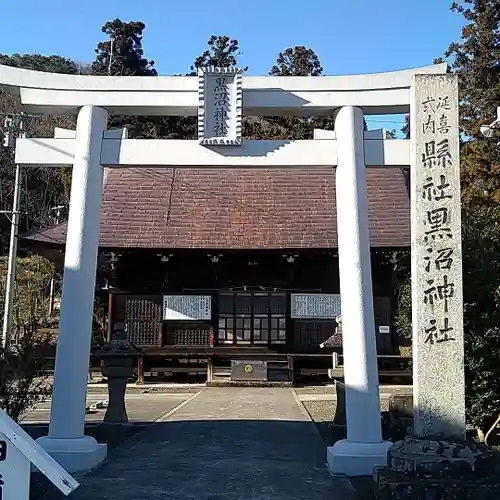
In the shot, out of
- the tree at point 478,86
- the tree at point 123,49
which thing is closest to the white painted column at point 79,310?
the tree at point 478,86

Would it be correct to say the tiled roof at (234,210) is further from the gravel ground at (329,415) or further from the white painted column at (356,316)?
the white painted column at (356,316)

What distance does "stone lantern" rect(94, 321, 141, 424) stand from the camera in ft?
35.1

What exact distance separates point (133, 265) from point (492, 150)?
15114mm

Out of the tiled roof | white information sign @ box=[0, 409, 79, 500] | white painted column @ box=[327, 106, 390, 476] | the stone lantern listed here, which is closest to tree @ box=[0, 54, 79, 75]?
the tiled roof

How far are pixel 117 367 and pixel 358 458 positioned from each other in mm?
4958

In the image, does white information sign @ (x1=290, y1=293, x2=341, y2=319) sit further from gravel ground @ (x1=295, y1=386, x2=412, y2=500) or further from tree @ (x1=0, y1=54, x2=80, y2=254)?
tree @ (x1=0, y1=54, x2=80, y2=254)

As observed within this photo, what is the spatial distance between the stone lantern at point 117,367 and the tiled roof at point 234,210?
8619 mm

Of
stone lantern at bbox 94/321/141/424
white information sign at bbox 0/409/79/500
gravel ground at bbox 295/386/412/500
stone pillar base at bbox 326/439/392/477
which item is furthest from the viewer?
stone lantern at bbox 94/321/141/424

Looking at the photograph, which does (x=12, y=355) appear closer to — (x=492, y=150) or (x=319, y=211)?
(x=319, y=211)

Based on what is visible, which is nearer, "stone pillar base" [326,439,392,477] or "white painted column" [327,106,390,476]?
"stone pillar base" [326,439,392,477]

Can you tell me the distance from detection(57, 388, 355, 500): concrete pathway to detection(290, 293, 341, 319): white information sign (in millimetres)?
7308

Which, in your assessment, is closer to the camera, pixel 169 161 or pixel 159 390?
pixel 169 161

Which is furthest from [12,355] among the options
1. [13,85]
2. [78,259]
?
[13,85]

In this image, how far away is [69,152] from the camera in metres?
8.20
